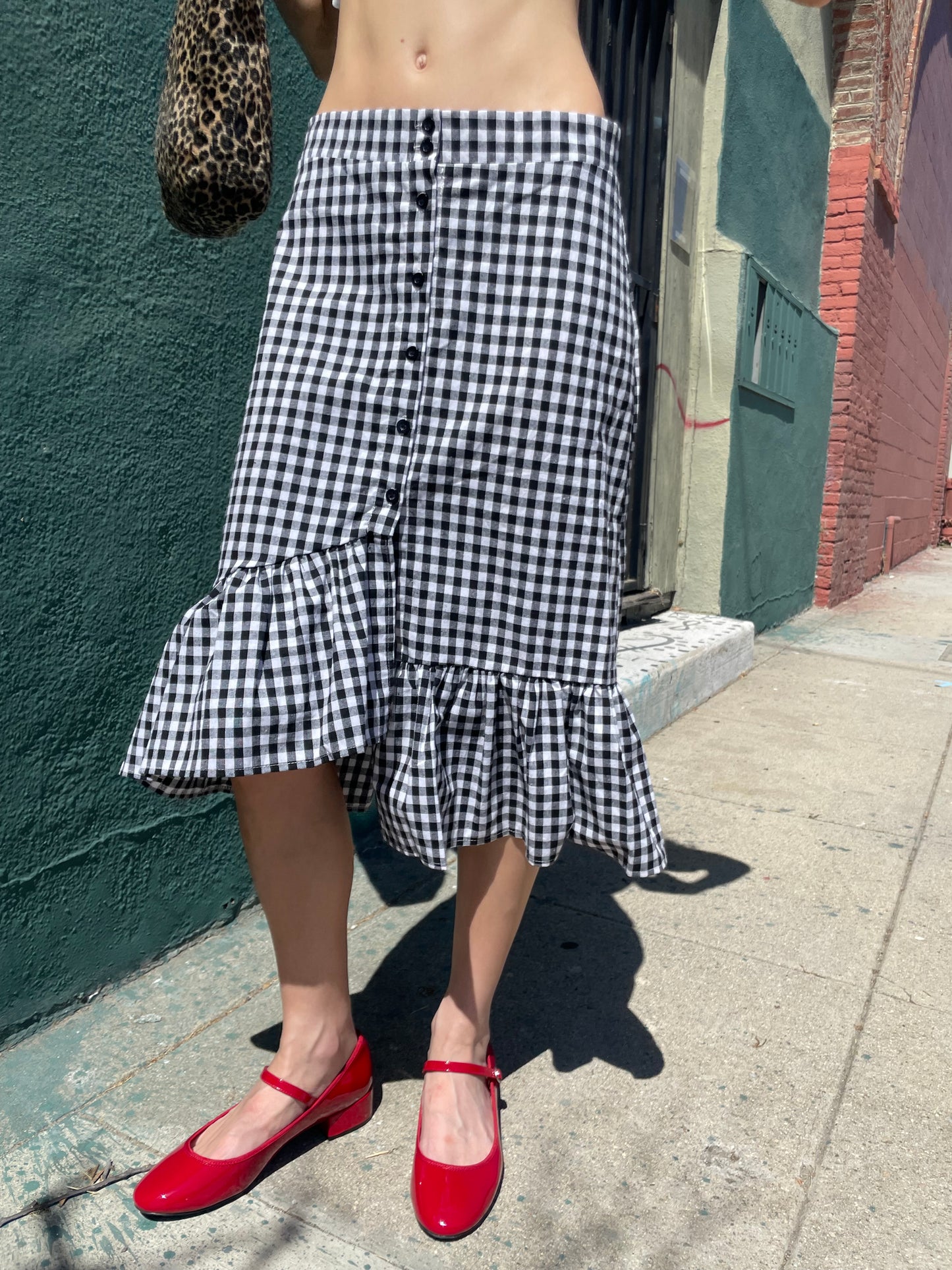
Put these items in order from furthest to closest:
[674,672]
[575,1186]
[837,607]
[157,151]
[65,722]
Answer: [837,607]
[674,672]
[65,722]
[575,1186]
[157,151]

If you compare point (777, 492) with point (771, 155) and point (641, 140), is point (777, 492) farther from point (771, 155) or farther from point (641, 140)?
point (641, 140)

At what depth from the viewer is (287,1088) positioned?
52.8 inches

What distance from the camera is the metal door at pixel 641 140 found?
11.8 feet

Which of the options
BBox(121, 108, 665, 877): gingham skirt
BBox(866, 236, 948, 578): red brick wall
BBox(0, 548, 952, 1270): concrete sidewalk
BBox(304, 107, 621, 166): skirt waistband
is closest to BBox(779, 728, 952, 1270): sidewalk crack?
BBox(0, 548, 952, 1270): concrete sidewalk

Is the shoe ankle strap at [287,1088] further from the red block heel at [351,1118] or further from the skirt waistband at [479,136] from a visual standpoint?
the skirt waistband at [479,136]

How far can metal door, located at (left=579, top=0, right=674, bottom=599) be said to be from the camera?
3.59m

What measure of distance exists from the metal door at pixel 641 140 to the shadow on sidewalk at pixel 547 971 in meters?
2.03

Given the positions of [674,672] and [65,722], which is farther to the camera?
[674,672]

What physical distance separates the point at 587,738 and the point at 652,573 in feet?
10.7

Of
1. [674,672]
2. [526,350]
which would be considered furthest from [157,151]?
[674,672]

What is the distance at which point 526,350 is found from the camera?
1234 mm

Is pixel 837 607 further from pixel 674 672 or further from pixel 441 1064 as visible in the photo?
pixel 441 1064

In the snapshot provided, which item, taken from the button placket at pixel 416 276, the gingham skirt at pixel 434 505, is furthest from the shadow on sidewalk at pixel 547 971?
the button placket at pixel 416 276

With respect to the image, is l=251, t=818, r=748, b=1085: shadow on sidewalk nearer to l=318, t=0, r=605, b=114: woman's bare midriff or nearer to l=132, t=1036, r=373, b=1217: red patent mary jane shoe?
l=132, t=1036, r=373, b=1217: red patent mary jane shoe
